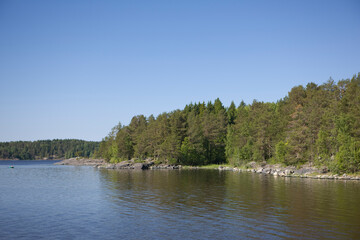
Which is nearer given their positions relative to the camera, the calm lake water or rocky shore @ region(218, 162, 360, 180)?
the calm lake water

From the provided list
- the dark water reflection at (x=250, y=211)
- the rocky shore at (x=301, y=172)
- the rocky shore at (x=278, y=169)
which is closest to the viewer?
the dark water reflection at (x=250, y=211)

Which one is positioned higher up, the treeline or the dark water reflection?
the treeline

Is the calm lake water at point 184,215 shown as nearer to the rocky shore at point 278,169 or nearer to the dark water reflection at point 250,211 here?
the dark water reflection at point 250,211

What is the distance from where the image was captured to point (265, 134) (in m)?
110

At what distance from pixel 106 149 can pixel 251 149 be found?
99873mm

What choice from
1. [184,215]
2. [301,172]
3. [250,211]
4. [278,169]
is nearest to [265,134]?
[278,169]

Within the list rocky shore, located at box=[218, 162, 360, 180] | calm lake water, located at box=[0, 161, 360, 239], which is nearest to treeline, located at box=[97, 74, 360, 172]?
rocky shore, located at box=[218, 162, 360, 180]

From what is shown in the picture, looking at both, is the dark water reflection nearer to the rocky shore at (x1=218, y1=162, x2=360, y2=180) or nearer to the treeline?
the rocky shore at (x1=218, y1=162, x2=360, y2=180)

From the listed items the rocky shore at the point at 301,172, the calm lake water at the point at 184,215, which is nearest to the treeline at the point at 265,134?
the rocky shore at the point at 301,172

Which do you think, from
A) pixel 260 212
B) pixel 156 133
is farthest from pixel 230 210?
pixel 156 133

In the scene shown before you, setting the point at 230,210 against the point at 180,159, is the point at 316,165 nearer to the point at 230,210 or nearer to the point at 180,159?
the point at 230,210

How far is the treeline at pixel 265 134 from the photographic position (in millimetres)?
75812

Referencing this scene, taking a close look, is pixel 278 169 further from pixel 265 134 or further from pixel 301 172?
pixel 265 134

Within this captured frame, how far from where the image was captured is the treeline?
249 ft
